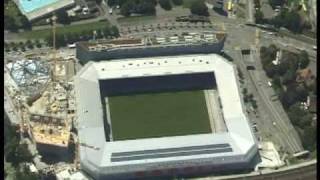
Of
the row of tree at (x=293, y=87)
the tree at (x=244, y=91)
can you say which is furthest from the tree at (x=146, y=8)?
the tree at (x=244, y=91)

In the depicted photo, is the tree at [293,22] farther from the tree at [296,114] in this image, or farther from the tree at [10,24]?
the tree at [10,24]

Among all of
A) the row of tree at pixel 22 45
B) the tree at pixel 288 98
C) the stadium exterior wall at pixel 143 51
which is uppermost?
the row of tree at pixel 22 45

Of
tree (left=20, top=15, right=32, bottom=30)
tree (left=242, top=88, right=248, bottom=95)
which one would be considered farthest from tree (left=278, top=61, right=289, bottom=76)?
tree (left=20, top=15, right=32, bottom=30)

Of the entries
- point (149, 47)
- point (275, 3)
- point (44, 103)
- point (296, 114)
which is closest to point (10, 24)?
point (44, 103)

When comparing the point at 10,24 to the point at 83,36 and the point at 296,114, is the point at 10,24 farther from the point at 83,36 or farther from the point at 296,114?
the point at 296,114

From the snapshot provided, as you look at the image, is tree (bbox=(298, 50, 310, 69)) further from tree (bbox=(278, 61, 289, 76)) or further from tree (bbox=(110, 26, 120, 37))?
tree (bbox=(110, 26, 120, 37))

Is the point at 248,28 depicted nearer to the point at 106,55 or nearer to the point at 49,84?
the point at 106,55

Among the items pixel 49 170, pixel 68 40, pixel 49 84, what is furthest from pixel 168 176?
pixel 68 40
